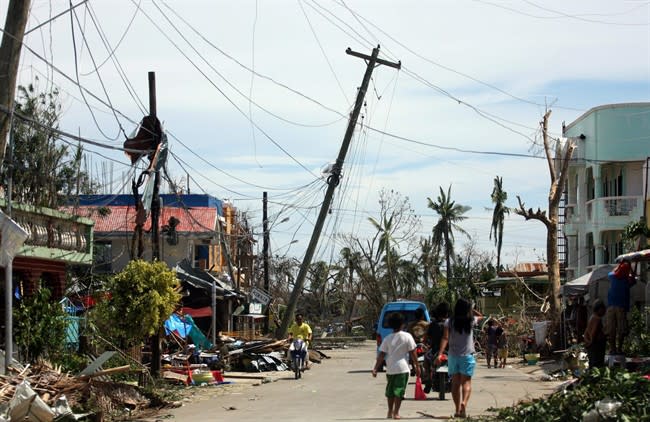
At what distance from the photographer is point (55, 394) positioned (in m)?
14.9

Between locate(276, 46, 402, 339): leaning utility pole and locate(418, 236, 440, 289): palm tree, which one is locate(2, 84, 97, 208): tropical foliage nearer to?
locate(276, 46, 402, 339): leaning utility pole

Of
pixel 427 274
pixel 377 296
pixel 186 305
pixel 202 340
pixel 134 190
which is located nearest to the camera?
pixel 134 190

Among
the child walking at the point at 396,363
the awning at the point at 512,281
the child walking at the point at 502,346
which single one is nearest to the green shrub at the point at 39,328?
the child walking at the point at 396,363

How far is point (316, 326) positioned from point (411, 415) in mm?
61714

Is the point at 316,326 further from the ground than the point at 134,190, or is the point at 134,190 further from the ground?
the point at 134,190

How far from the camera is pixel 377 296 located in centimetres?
7412

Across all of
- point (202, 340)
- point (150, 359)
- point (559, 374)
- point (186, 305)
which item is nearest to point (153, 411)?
point (150, 359)

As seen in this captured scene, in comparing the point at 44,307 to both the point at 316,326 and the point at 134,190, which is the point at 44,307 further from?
the point at 316,326

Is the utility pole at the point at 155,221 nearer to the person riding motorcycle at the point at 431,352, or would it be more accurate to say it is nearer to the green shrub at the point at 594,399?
the person riding motorcycle at the point at 431,352

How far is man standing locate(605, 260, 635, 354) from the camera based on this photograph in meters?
20.9

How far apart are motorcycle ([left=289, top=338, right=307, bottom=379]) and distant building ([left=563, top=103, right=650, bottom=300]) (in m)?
19.3

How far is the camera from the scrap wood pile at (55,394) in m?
13.3

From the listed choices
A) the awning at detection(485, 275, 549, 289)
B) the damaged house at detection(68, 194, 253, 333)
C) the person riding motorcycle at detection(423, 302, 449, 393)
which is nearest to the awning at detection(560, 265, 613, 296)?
the person riding motorcycle at detection(423, 302, 449, 393)

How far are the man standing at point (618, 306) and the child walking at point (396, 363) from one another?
7517 millimetres
